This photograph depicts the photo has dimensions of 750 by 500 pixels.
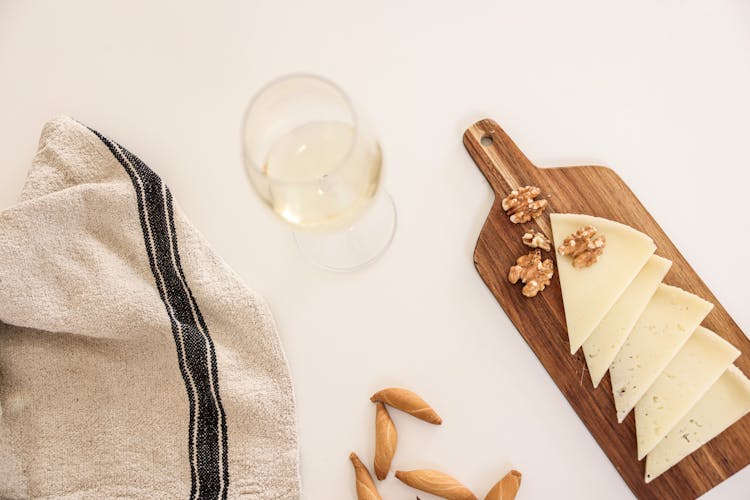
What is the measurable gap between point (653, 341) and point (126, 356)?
0.73 metres

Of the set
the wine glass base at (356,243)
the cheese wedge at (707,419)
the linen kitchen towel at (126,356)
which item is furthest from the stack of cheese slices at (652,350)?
the linen kitchen towel at (126,356)

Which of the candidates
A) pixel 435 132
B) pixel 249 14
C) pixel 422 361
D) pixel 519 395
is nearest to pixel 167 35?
pixel 249 14

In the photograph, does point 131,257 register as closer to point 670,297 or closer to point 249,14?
point 249,14

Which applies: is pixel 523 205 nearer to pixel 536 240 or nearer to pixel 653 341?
pixel 536 240

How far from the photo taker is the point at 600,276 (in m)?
0.82

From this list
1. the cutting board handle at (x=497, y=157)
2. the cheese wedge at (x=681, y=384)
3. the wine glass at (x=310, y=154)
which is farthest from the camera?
the cutting board handle at (x=497, y=157)

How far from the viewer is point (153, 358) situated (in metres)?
0.87

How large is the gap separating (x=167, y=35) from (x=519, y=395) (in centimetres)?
79

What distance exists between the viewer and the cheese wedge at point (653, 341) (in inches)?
31.4

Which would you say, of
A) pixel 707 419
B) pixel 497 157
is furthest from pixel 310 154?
pixel 707 419

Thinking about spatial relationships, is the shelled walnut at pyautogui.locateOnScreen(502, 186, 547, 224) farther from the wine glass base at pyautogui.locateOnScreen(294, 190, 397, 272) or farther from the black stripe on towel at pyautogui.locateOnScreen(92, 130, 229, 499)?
the black stripe on towel at pyautogui.locateOnScreen(92, 130, 229, 499)

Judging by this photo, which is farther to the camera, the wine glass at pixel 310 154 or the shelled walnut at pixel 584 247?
the shelled walnut at pixel 584 247

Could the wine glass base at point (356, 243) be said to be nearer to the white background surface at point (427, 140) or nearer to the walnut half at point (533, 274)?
the white background surface at point (427, 140)

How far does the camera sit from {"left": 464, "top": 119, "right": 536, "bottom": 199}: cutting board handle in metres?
0.89
